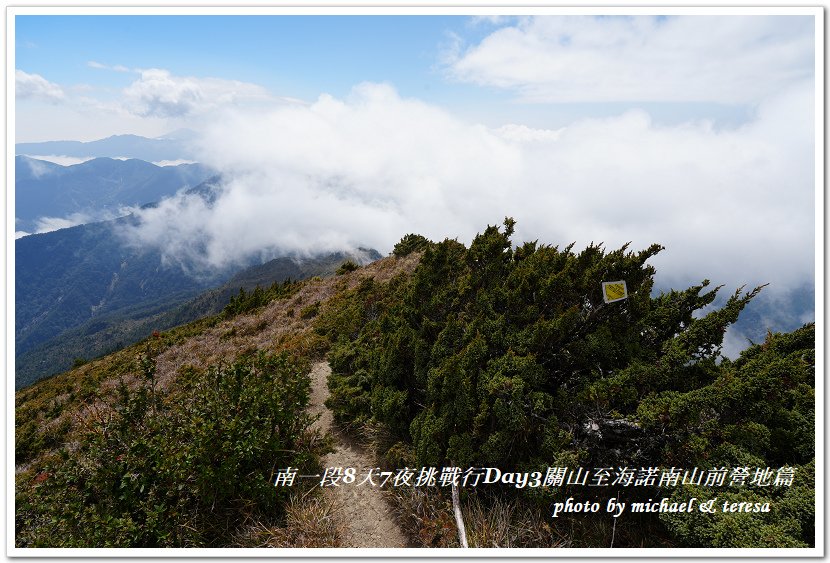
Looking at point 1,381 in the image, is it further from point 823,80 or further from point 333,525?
point 823,80

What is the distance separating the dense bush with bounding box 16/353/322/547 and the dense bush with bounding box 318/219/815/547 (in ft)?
5.89

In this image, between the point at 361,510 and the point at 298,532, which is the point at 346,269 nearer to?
the point at 361,510

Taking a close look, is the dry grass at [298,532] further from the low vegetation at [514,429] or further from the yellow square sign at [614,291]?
the yellow square sign at [614,291]

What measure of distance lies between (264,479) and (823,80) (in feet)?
27.0

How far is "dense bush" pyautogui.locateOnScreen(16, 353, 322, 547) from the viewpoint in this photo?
4051mm

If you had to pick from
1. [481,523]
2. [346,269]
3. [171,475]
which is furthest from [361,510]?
[346,269]

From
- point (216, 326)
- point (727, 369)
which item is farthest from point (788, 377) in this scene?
point (216, 326)

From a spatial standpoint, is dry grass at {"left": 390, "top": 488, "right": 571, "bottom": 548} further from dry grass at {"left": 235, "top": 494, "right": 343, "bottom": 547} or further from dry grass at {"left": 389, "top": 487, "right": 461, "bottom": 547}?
dry grass at {"left": 235, "top": 494, "right": 343, "bottom": 547}

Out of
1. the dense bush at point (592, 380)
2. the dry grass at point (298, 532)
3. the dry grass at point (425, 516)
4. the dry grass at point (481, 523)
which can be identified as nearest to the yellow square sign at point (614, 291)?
the dense bush at point (592, 380)

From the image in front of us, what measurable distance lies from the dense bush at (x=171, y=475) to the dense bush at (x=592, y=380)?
1.79 metres

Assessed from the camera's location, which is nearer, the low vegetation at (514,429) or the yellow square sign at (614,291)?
the low vegetation at (514,429)

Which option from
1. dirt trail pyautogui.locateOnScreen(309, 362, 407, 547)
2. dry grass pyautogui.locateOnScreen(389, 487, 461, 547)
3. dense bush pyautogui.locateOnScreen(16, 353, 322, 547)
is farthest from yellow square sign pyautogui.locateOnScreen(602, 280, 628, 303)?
dense bush pyautogui.locateOnScreen(16, 353, 322, 547)

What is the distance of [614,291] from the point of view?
4.73 metres

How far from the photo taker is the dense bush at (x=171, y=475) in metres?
4.05
